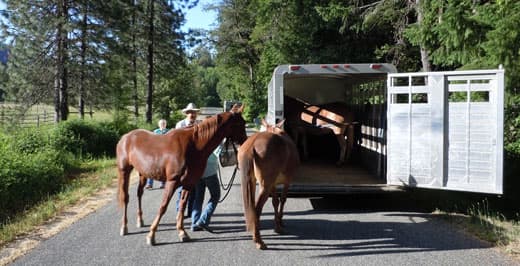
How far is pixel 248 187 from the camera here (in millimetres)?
5727

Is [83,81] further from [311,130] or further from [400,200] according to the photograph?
[400,200]

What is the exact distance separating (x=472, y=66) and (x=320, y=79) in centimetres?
410

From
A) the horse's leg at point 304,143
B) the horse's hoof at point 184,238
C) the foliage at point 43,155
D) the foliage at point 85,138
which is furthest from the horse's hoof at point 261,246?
the foliage at point 85,138

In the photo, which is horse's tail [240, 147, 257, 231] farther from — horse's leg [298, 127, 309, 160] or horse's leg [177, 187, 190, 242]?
horse's leg [298, 127, 309, 160]

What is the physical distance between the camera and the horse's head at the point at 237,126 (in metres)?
6.08

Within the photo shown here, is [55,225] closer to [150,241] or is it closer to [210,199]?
[150,241]

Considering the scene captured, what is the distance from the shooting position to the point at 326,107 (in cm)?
1036

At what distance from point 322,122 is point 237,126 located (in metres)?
4.74

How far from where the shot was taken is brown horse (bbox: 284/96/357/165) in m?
10.1

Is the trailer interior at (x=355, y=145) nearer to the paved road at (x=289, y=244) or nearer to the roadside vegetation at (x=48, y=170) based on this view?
the paved road at (x=289, y=244)

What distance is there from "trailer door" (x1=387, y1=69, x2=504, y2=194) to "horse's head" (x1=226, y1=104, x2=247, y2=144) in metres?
2.55

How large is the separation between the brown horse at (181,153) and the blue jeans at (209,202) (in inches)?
21.4

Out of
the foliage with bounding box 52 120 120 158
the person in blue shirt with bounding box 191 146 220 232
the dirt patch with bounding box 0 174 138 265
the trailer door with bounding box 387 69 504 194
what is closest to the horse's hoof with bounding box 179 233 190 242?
the person in blue shirt with bounding box 191 146 220 232

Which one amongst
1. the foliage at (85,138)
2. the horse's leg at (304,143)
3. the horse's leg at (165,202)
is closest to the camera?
the horse's leg at (165,202)
